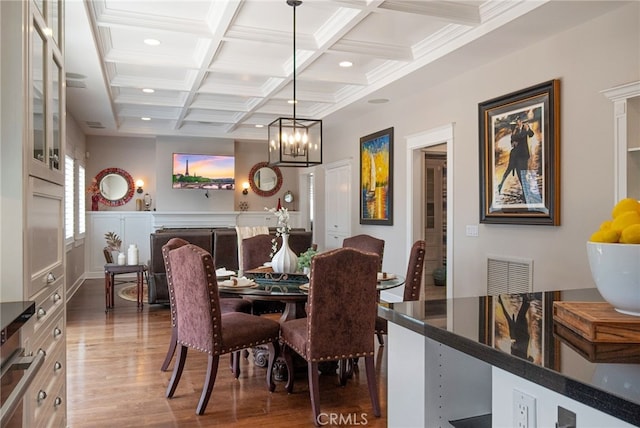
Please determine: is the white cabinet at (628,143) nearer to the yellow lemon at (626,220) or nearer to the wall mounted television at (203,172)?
the yellow lemon at (626,220)

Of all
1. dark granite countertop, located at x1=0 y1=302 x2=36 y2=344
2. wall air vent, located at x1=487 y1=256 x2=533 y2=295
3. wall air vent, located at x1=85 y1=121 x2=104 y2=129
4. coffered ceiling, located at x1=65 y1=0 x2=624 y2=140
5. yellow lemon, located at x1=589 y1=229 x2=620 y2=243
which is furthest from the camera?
wall air vent, located at x1=85 y1=121 x2=104 y2=129

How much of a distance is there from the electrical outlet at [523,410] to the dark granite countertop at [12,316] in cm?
127

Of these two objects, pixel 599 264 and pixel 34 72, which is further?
pixel 34 72

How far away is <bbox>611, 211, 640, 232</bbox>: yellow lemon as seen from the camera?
0.96 m

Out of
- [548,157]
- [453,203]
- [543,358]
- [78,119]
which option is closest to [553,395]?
[543,358]

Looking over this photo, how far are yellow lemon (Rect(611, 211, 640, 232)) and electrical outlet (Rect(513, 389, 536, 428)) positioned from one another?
40 cm

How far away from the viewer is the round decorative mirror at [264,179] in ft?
33.3

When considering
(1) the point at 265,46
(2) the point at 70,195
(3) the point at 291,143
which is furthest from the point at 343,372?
(2) the point at 70,195

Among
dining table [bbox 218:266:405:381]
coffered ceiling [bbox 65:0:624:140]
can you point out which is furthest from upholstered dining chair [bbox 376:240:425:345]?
coffered ceiling [bbox 65:0:624:140]

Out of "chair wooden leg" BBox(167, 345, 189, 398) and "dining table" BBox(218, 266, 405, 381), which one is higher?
"dining table" BBox(218, 266, 405, 381)

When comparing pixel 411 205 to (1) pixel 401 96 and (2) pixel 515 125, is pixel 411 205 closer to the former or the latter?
(1) pixel 401 96

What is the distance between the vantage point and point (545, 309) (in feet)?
4.60

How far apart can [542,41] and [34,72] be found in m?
3.75

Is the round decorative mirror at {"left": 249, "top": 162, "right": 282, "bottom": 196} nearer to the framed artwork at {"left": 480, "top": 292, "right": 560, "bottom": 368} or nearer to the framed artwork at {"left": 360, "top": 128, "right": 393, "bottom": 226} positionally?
the framed artwork at {"left": 360, "top": 128, "right": 393, "bottom": 226}
